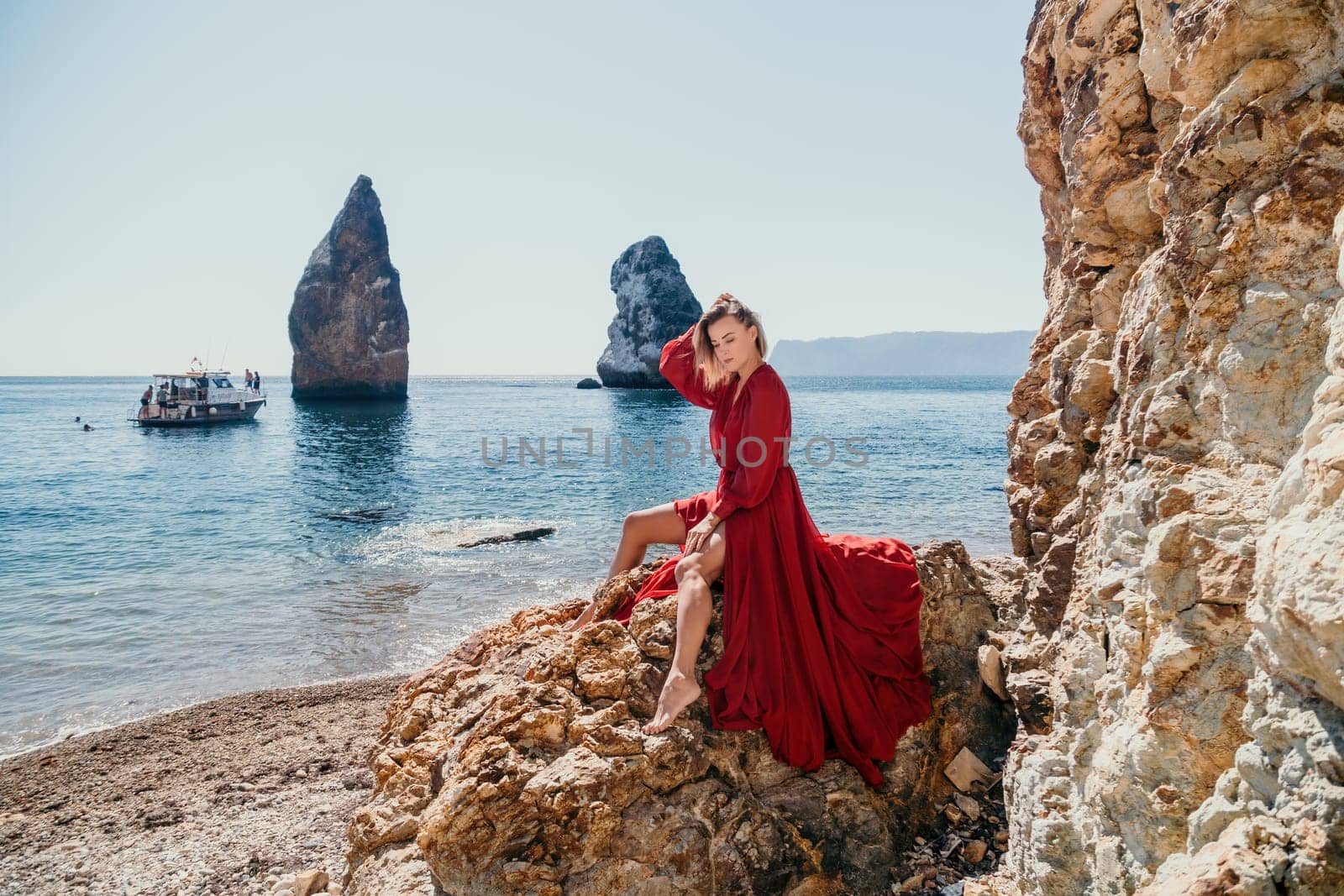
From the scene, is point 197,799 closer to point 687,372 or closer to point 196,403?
point 687,372

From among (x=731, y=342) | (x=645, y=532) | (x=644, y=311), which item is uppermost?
(x=644, y=311)

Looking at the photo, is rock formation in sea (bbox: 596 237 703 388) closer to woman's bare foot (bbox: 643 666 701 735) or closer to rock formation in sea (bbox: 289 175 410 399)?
rock formation in sea (bbox: 289 175 410 399)

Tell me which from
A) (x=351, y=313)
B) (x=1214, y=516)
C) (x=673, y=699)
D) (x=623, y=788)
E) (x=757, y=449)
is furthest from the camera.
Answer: (x=351, y=313)

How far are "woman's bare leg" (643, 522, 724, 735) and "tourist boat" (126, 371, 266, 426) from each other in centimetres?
4799

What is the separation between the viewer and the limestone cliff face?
1494 mm

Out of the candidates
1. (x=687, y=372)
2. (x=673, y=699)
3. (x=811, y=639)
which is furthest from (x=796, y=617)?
(x=687, y=372)

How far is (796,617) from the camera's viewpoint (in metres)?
3.44

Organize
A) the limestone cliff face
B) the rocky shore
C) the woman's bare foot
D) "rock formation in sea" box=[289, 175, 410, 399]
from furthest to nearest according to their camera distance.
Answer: "rock formation in sea" box=[289, 175, 410, 399] < the rocky shore < the woman's bare foot < the limestone cliff face

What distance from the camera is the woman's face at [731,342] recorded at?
3.83 m

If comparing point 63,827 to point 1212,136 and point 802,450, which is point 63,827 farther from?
point 802,450

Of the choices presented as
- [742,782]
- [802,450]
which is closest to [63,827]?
[742,782]

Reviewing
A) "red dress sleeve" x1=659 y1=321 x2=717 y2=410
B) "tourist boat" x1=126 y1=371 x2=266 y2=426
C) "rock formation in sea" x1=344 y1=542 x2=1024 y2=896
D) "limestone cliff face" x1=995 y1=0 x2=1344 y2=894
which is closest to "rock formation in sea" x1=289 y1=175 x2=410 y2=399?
"tourist boat" x1=126 y1=371 x2=266 y2=426

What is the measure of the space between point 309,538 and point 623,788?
1419 cm

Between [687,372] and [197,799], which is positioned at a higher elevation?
[687,372]
